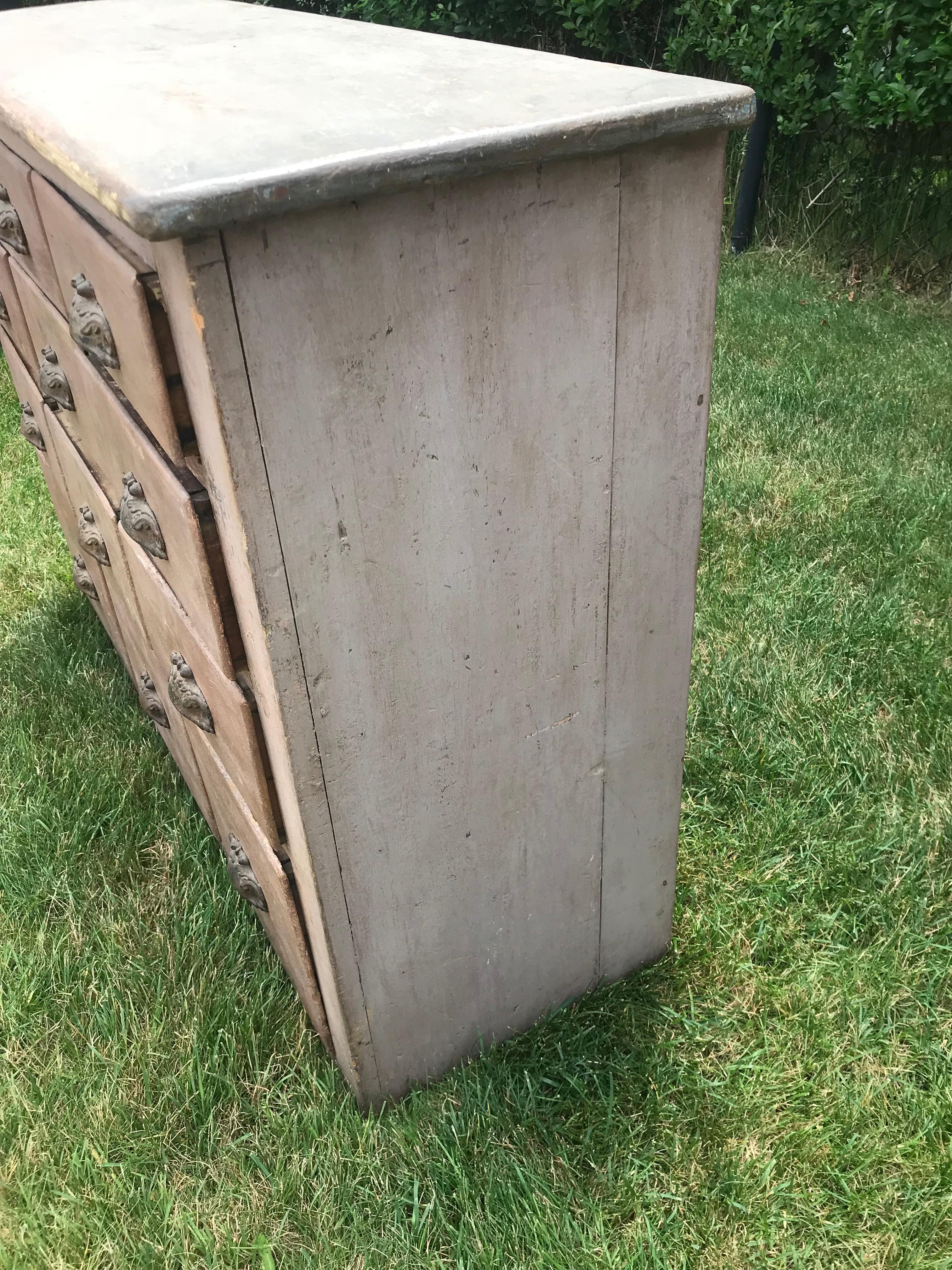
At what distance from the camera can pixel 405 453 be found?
121cm

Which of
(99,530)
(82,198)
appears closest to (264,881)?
(99,530)

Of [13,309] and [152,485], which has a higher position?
[152,485]

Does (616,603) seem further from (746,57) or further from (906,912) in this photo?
(746,57)

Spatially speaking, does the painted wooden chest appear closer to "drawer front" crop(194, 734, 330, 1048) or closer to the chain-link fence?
"drawer front" crop(194, 734, 330, 1048)

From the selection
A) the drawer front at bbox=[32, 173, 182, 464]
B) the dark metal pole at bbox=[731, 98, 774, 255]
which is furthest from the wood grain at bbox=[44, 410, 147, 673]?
the dark metal pole at bbox=[731, 98, 774, 255]

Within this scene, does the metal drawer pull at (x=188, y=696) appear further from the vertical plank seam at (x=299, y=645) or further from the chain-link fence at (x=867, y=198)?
the chain-link fence at (x=867, y=198)

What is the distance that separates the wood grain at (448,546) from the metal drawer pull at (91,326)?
1.42ft

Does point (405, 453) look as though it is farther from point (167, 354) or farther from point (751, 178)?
point (751, 178)

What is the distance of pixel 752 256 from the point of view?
218 inches

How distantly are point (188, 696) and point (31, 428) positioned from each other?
60.8 inches

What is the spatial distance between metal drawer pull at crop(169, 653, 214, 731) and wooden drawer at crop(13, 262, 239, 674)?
5.2 inches

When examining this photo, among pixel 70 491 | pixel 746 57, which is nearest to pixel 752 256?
pixel 746 57

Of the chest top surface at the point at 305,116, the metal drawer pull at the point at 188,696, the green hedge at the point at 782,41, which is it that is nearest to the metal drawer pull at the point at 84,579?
the metal drawer pull at the point at 188,696

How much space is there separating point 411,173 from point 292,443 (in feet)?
0.99
